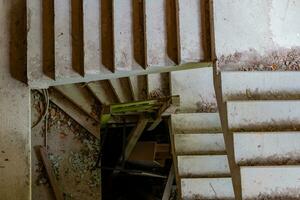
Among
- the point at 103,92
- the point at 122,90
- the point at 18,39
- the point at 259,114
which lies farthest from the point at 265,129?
the point at 103,92

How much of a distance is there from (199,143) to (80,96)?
56.4 inches

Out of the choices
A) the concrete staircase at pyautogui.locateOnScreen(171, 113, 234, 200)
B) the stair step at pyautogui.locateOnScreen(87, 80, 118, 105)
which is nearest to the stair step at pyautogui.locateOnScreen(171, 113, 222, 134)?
the concrete staircase at pyautogui.locateOnScreen(171, 113, 234, 200)

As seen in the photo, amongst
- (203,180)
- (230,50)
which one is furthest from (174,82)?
(230,50)

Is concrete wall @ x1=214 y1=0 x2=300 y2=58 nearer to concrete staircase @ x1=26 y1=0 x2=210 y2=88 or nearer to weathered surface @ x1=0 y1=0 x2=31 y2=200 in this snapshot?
concrete staircase @ x1=26 y1=0 x2=210 y2=88

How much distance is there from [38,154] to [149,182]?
2325 millimetres

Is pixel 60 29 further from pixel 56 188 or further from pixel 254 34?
pixel 56 188

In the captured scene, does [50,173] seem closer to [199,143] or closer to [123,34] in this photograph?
[199,143]

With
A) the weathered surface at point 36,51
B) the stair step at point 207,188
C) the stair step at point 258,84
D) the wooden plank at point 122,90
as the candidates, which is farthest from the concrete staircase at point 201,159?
the weathered surface at point 36,51

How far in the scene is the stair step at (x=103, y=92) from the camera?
15.4 ft

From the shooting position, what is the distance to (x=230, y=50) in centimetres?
297

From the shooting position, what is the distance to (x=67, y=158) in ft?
16.1

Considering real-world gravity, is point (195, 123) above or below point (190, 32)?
below

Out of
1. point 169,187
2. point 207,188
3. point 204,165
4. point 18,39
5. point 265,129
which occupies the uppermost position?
point 18,39

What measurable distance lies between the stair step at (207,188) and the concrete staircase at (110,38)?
3.85ft
